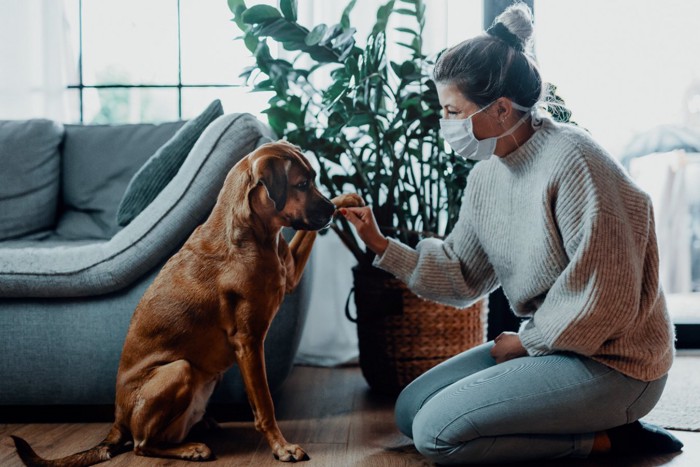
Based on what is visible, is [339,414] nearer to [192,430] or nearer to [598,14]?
[192,430]

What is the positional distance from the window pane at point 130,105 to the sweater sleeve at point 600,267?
7.66ft

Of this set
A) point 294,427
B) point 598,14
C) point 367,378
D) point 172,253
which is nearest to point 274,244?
point 172,253

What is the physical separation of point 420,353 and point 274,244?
2.78 feet

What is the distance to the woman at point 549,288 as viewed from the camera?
1686 millimetres

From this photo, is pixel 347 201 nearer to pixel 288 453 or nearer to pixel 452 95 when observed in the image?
pixel 452 95

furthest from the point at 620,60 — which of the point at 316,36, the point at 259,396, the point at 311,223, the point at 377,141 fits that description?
the point at 259,396

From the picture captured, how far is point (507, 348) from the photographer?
6.34ft

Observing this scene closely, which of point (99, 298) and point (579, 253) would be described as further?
point (99, 298)

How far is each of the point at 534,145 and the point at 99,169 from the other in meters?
1.89

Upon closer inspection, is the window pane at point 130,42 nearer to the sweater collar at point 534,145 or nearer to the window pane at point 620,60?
the window pane at point 620,60

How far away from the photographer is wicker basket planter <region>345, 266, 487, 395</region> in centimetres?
253

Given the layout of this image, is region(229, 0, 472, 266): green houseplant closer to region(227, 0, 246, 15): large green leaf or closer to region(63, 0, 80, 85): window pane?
region(227, 0, 246, 15): large green leaf

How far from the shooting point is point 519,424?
1.75 metres

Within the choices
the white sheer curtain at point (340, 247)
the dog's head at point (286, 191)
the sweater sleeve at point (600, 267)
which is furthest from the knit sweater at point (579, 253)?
the white sheer curtain at point (340, 247)
